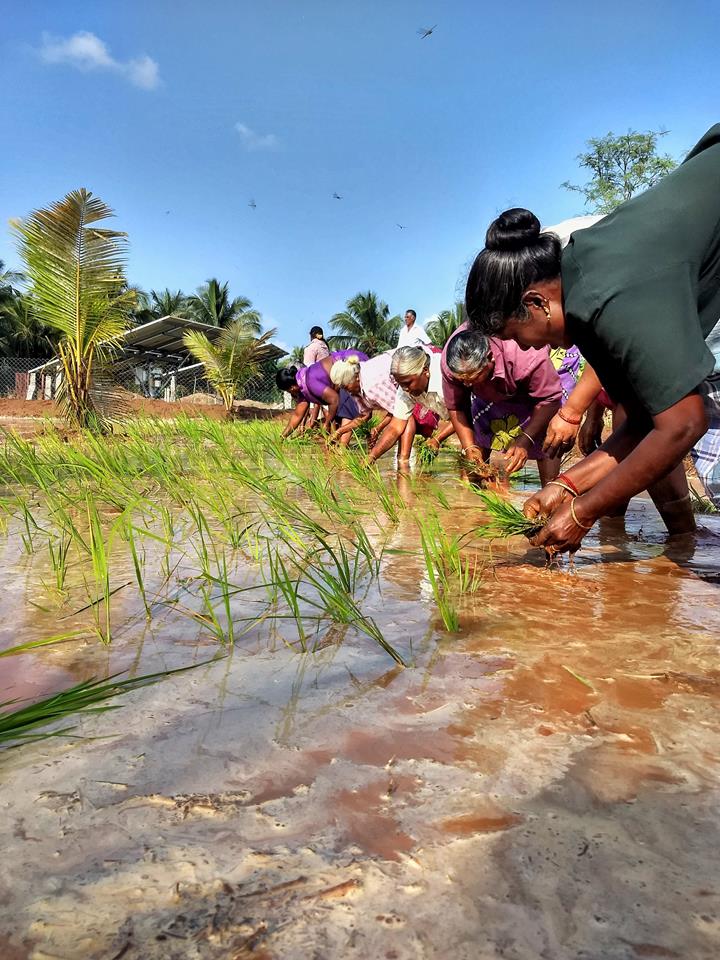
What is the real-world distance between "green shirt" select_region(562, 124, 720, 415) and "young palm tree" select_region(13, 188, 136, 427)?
625 centimetres

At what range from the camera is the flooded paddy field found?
0.58m

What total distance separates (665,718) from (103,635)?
100cm

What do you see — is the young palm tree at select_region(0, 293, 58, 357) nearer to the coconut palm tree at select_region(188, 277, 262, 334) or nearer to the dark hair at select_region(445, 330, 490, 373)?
the coconut palm tree at select_region(188, 277, 262, 334)

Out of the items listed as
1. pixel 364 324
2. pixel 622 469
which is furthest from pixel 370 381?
pixel 364 324

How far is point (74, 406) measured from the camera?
23.5 ft

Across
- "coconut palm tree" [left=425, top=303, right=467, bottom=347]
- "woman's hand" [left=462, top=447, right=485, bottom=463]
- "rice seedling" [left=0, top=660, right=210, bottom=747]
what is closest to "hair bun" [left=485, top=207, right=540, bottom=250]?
"rice seedling" [left=0, top=660, right=210, bottom=747]

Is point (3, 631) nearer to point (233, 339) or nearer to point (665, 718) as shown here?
point (665, 718)

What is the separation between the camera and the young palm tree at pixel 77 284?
22.2ft

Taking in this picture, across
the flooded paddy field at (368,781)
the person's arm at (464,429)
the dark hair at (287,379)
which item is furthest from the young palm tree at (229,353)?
the flooded paddy field at (368,781)

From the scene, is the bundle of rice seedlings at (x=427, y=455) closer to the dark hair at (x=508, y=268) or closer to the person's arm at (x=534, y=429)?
the person's arm at (x=534, y=429)

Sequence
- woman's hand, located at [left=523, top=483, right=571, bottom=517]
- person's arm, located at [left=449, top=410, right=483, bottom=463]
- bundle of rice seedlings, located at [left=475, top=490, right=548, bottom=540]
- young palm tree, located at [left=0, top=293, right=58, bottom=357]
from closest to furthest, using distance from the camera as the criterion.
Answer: woman's hand, located at [left=523, top=483, right=571, bottom=517] < bundle of rice seedlings, located at [left=475, top=490, right=548, bottom=540] < person's arm, located at [left=449, top=410, right=483, bottom=463] < young palm tree, located at [left=0, top=293, right=58, bottom=357]

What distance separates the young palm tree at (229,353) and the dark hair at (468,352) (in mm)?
11244

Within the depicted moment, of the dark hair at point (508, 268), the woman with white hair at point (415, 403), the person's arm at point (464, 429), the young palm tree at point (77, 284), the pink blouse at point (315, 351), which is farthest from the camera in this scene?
the pink blouse at point (315, 351)

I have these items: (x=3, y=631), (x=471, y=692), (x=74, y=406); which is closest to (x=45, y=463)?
(x=3, y=631)
